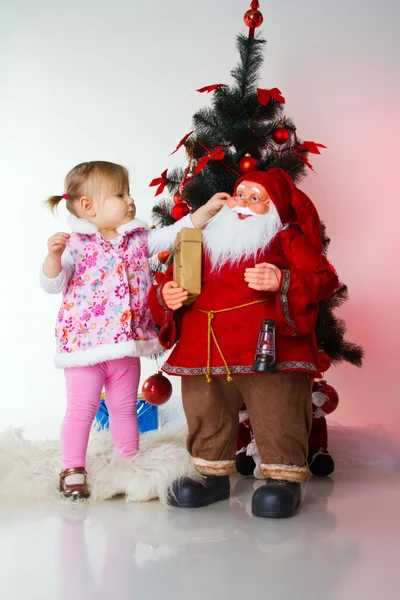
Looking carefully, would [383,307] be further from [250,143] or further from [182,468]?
[182,468]

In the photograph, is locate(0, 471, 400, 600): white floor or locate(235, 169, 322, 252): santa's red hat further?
locate(235, 169, 322, 252): santa's red hat

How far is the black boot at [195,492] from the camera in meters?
1.85

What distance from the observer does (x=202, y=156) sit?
231 centimetres

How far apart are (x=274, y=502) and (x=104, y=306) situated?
69 centimetres

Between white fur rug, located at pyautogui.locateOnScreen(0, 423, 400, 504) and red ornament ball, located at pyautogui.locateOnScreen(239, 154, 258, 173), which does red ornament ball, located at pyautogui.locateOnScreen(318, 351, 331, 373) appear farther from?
red ornament ball, located at pyautogui.locateOnScreen(239, 154, 258, 173)

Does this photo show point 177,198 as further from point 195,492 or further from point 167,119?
point 167,119

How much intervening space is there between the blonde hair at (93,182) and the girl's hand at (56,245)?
154 millimetres

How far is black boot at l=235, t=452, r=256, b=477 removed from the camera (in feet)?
7.53

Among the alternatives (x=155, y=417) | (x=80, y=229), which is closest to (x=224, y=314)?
(x=80, y=229)

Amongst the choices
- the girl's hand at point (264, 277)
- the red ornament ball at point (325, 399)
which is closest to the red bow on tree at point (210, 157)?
the girl's hand at point (264, 277)

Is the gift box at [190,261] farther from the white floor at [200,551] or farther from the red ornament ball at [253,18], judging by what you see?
the red ornament ball at [253,18]

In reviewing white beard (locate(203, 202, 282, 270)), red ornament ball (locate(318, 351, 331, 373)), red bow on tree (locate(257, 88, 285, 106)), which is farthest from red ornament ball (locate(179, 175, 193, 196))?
red ornament ball (locate(318, 351, 331, 373))

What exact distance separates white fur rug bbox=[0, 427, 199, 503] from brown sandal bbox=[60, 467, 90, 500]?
2 cm

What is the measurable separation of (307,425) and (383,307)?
1406 mm
